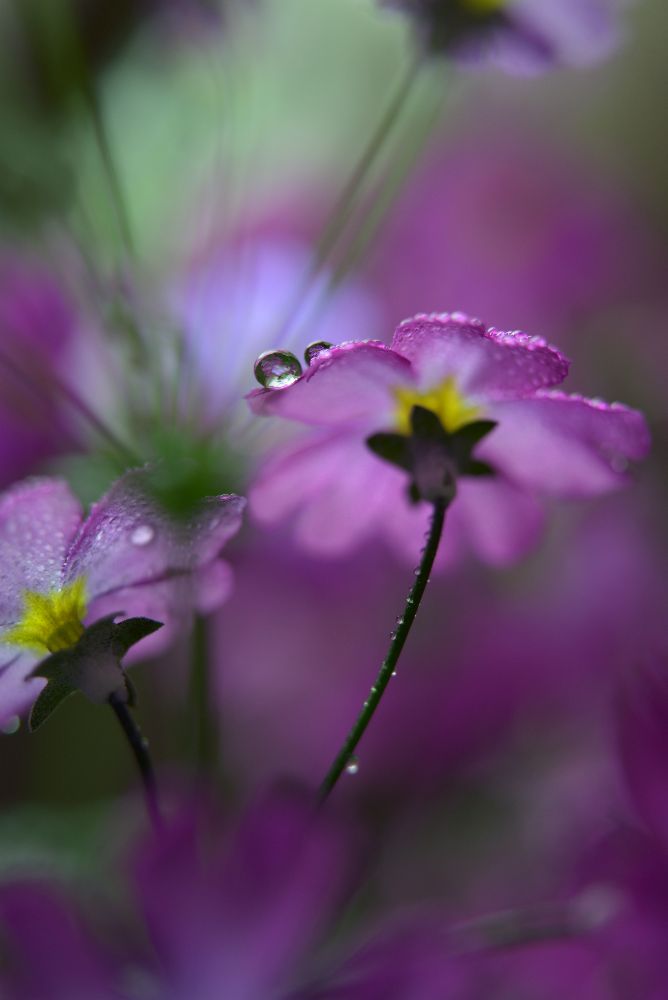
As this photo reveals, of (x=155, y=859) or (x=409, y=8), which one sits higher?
(x=409, y=8)

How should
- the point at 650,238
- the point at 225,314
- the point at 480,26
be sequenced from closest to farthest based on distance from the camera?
the point at 480,26
the point at 225,314
the point at 650,238

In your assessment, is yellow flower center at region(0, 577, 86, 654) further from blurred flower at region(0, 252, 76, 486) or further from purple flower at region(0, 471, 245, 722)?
blurred flower at region(0, 252, 76, 486)

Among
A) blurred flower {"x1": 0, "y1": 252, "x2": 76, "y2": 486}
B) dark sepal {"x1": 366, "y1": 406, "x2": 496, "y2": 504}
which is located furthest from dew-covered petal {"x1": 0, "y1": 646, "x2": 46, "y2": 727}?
blurred flower {"x1": 0, "y1": 252, "x2": 76, "y2": 486}

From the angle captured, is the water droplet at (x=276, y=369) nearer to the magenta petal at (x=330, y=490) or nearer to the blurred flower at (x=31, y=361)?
the magenta petal at (x=330, y=490)

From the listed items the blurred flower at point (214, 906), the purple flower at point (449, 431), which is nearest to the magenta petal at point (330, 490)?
the purple flower at point (449, 431)

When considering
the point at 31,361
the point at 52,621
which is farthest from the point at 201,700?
the point at 31,361

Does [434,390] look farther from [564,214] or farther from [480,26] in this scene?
[564,214]

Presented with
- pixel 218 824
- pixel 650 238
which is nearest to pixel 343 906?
pixel 218 824
